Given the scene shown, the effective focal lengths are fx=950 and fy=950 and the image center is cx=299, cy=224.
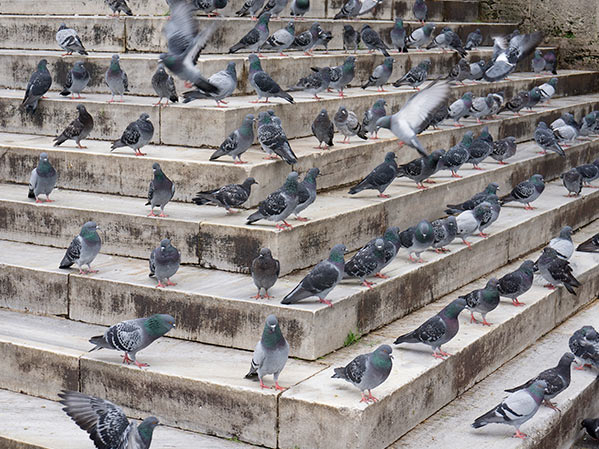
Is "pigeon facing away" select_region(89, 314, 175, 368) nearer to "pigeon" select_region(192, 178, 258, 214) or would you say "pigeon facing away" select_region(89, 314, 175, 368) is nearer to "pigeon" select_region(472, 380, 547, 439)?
"pigeon" select_region(192, 178, 258, 214)

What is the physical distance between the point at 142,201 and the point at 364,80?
5111 millimetres

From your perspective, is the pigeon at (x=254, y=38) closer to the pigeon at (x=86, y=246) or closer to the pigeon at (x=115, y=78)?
the pigeon at (x=115, y=78)

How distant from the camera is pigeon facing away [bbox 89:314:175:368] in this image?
252 inches

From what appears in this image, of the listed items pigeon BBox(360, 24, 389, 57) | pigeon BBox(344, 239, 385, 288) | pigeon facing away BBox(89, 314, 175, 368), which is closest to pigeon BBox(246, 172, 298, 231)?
pigeon BBox(344, 239, 385, 288)

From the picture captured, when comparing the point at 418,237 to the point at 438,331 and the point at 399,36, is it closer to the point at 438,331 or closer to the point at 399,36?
the point at 438,331

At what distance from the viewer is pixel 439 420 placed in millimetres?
6730

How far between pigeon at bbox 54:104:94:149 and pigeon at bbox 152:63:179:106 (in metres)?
0.73

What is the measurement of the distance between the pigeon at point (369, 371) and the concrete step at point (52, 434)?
2.80 ft

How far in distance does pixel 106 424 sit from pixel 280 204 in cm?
248

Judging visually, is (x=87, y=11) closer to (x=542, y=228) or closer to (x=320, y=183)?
(x=320, y=183)

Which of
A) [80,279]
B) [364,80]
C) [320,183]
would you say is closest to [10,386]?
[80,279]

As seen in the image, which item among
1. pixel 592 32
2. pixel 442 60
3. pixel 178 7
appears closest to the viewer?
pixel 178 7

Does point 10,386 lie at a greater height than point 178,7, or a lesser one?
lesser

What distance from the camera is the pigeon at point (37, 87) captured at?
10.0 metres
